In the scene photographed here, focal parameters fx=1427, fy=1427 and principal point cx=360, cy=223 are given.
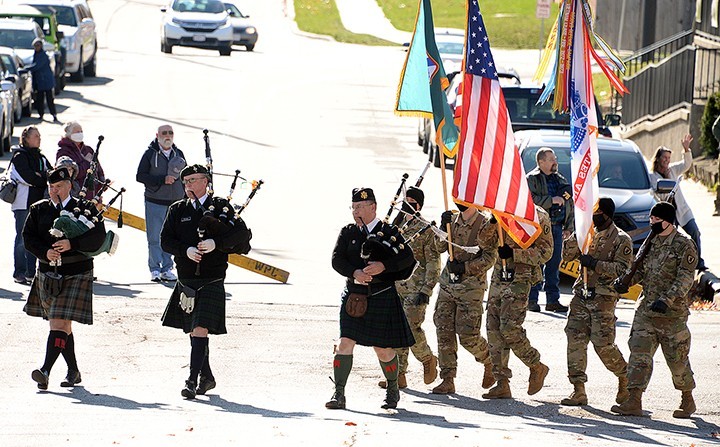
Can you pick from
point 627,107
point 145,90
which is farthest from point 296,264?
point 145,90

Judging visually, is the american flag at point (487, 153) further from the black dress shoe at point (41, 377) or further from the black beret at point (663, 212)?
the black dress shoe at point (41, 377)

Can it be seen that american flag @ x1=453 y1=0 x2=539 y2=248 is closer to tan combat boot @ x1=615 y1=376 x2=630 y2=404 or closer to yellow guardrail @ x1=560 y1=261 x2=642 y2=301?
tan combat boot @ x1=615 y1=376 x2=630 y2=404

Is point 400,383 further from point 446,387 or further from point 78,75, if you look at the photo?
point 78,75

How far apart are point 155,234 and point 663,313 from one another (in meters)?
7.00

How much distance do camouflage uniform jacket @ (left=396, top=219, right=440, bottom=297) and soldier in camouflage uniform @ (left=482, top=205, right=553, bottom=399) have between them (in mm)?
507

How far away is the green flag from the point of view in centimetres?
1261

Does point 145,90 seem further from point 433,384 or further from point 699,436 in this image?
point 699,436

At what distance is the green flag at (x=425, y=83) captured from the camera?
1261cm

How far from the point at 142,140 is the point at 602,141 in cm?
1143

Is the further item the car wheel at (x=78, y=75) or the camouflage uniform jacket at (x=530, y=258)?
the car wheel at (x=78, y=75)

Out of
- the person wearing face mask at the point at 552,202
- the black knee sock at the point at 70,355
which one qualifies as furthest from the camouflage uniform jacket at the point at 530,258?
the black knee sock at the point at 70,355

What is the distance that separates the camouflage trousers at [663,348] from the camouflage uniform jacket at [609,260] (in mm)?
356

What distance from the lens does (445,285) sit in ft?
38.5

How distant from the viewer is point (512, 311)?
11648mm
